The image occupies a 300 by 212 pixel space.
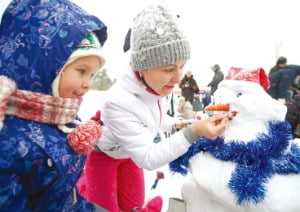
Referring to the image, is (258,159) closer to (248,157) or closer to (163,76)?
(248,157)

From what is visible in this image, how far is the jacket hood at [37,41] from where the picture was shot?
646 millimetres

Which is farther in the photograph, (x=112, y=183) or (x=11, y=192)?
(x=112, y=183)

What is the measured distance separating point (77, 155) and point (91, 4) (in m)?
4.35

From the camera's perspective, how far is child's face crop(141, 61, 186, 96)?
928mm

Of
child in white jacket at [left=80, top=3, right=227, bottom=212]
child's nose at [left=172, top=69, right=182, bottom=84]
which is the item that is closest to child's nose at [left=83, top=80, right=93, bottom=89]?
child in white jacket at [left=80, top=3, right=227, bottom=212]

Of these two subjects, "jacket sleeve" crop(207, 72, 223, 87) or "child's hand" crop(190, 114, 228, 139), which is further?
"jacket sleeve" crop(207, 72, 223, 87)

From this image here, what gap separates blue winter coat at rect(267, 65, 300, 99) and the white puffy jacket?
2.44 metres

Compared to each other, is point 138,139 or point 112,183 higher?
point 138,139

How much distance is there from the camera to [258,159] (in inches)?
28.5

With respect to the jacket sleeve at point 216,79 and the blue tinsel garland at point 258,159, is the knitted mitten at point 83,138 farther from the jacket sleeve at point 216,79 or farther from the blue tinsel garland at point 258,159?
the jacket sleeve at point 216,79

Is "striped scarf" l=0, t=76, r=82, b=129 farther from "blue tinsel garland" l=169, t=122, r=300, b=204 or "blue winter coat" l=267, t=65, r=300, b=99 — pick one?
"blue winter coat" l=267, t=65, r=300, b=99

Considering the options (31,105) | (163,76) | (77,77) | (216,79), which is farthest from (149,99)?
(216,79)

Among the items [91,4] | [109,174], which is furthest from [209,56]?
[109,174]

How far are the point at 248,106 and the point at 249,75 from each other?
101mm
